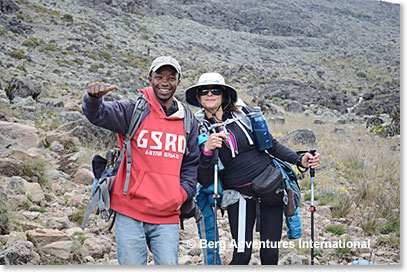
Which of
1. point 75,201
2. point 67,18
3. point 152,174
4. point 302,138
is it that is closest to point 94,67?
point 67,18

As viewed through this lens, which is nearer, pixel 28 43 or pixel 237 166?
pixel 237 166

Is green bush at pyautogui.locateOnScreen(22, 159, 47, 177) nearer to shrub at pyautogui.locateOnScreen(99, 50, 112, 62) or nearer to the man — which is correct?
the man

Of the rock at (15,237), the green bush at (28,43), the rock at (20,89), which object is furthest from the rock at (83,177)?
the green bush at (28,43)

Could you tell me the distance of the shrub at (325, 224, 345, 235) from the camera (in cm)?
469

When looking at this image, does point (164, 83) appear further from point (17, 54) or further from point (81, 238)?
point (17, 54)

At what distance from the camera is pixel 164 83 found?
254 cm

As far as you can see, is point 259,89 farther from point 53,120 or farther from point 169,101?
point 169,101

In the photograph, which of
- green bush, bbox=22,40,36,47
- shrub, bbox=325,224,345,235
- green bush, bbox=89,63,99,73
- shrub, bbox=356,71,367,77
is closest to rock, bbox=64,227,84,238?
shrub, bbox=325,224,345,235

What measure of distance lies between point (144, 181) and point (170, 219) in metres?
0.32

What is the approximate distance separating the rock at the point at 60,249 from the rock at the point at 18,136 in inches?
147

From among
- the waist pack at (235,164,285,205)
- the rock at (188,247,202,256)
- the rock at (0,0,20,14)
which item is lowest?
the rock at (188,247,202,256)

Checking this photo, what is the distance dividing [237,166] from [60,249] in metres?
1.91

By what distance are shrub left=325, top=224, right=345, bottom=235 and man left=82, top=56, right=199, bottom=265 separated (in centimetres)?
293

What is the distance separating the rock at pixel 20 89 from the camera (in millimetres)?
10773
